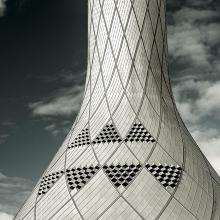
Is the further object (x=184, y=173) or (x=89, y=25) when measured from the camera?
(x=89, y=25)

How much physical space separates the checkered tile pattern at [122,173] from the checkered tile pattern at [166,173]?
868 mm

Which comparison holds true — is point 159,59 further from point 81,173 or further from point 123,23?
point 81,173

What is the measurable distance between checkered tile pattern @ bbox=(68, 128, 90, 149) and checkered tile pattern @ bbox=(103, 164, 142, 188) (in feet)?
9.11

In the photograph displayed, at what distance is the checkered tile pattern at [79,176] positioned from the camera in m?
27.0

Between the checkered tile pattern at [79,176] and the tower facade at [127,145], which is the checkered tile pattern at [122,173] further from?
the checkered tile pattern at [79,176]

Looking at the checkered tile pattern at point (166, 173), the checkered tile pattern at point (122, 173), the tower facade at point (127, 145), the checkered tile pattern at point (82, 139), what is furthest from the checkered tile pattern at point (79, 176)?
the checkered tile pattern at point (166, 173)

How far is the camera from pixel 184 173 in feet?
90.5

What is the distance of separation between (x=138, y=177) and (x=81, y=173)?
11.2 ft

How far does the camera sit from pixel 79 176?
89.6 ft

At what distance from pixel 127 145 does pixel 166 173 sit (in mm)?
2917

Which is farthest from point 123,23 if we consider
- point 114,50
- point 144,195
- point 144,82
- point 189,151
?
point 144,195

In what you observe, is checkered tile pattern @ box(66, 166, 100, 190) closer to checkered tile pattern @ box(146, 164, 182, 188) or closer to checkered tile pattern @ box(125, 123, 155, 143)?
checkered tile pattern @ box(125, 123, 155, 143)

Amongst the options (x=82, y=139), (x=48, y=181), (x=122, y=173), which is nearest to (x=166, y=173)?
(x=122, y=173)

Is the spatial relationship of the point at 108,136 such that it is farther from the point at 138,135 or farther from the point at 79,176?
the point at 79,176
